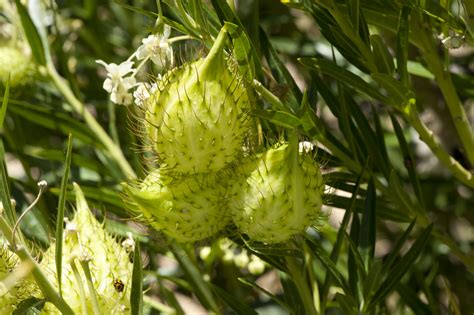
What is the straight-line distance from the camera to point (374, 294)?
4.31ft

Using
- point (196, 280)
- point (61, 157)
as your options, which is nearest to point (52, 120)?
point (61, 157)

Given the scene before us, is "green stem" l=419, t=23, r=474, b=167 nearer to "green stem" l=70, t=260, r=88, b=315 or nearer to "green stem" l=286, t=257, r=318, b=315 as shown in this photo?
"green stem" l=286, t=257, r=318, b=315

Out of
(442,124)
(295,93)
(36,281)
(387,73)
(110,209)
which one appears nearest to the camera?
(36,281)

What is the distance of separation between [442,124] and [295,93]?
0.85 metres

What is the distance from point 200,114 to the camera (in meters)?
1.09

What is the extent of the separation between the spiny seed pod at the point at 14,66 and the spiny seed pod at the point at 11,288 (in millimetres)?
620

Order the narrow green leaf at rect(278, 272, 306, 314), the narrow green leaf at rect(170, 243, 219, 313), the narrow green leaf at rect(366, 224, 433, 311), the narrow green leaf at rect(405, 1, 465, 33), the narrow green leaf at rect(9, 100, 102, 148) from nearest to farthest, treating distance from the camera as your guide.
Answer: the narrow green leaf at rect(405, 1, 465, 33)
the narrow green leaf at rect(366, 224, 433, 311)
the narrow green leaf at rect(278, 272, 306, 314)
the narrow green leaf at rect(170, 243, 219, 313)
the narrow green leaf at rect(9, 100, 102, 148)

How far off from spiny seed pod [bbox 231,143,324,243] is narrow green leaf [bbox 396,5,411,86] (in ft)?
0.67

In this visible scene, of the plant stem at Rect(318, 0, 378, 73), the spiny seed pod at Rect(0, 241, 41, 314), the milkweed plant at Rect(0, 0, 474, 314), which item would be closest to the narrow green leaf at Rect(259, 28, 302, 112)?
the milkweed plant at Rect(0, 0, 474, 314)

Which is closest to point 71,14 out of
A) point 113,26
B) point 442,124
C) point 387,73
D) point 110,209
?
point 113,26

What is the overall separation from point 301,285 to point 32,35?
677 mm

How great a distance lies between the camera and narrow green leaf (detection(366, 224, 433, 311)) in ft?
4.28

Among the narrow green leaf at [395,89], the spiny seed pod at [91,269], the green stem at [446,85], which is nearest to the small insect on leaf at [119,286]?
the spiny seed pod at [91,269]

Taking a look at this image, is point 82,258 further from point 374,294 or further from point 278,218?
point 374,294
